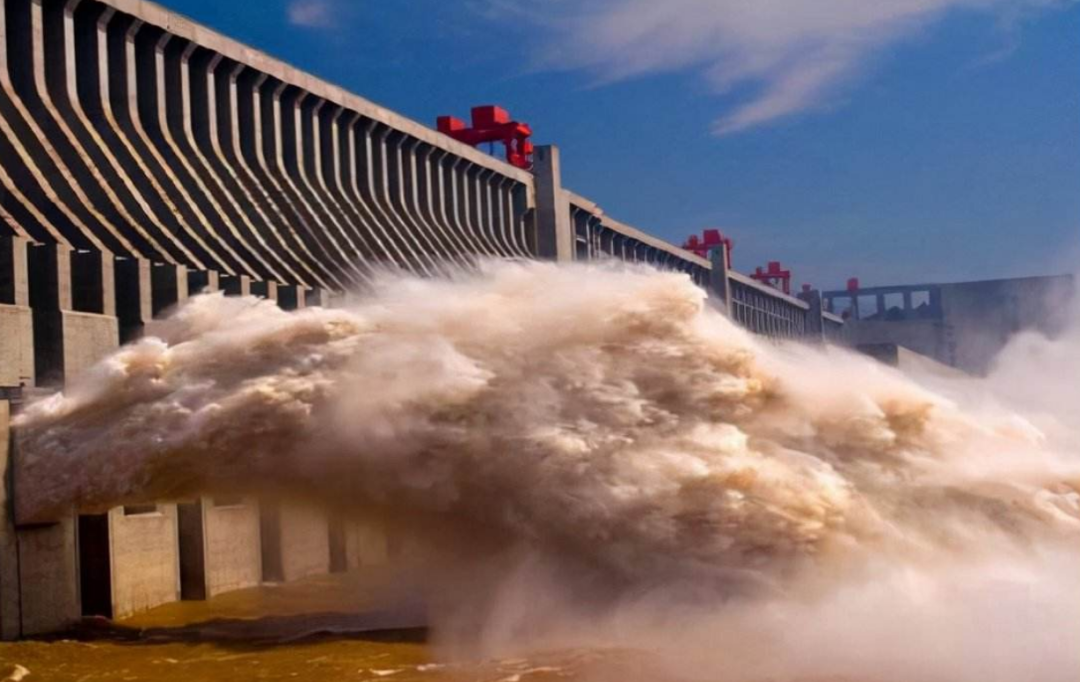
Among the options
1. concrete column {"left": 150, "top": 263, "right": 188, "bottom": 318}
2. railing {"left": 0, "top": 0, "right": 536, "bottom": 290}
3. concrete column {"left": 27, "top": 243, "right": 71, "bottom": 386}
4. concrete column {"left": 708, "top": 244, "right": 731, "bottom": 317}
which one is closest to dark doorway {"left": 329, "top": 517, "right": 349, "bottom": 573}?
concrete column {"left": 150, "top": 263, "right": 188, "bottom": 318}

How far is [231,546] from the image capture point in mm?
26969

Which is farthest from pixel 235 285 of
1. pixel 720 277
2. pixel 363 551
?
pixel 720 277

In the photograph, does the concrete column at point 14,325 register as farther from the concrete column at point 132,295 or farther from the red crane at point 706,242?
the red crane at point 706,242

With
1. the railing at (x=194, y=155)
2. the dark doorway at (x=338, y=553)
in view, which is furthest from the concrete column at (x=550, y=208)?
the dark doorway at (x=338, y=553)

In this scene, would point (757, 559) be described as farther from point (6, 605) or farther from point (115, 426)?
point (6, 605)

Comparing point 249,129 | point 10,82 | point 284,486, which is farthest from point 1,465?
point 249,129

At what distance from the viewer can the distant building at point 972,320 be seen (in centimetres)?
11925

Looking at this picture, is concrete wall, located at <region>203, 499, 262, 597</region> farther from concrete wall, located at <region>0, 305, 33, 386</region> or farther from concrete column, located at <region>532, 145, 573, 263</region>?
concrete column, located at <region>532, 145, 573, 263</region>

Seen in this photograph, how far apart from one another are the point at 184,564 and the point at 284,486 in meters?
6.06

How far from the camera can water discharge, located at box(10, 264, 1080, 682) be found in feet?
62.4

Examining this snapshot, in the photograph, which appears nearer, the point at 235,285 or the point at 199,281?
the point at 199,281

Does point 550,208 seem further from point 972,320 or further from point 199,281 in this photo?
point 972,320

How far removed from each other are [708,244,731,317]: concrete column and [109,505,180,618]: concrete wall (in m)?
69.3

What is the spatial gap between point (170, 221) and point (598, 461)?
19.2 m
